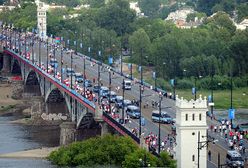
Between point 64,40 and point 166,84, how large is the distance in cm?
4243

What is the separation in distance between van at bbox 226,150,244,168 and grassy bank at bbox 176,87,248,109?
54460mm

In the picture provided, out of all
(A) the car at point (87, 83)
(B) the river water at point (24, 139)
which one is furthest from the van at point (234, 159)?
(A) the car at point (87, 83)

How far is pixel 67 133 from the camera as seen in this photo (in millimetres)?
111938

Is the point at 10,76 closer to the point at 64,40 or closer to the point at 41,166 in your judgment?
the point at 64,40

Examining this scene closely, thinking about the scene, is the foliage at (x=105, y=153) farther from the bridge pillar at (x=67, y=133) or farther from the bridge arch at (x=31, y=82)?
the bridge arch at (x=31, y=82)

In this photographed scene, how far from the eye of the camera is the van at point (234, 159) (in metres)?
74.5

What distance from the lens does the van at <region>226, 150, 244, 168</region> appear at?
74.5 m

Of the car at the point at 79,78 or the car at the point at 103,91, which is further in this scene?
the car at the point at 79,78

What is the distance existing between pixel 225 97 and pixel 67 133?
33.1 metres

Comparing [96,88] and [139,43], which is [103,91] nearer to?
[96,88]

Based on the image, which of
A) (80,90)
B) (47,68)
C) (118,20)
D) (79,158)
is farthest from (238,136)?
(118,20)

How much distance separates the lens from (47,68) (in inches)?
5266

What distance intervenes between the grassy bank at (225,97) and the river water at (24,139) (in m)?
19.0

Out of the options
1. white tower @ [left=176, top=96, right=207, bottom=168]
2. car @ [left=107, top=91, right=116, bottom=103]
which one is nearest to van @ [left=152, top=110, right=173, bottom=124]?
car @ [left=107, top=91, right=116, bottom=103]
